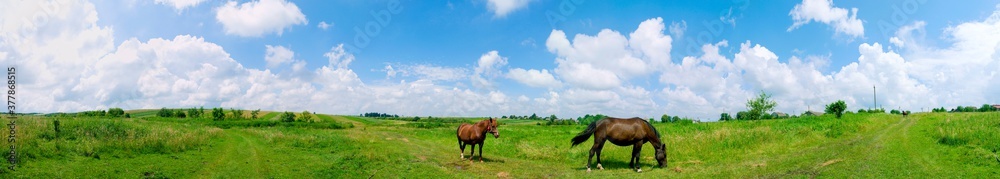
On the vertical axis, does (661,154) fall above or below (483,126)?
below

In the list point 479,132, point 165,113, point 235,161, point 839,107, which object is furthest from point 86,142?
point 165,113

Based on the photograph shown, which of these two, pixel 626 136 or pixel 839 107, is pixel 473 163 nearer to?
pixel 626 136

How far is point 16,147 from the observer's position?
43.9 ft

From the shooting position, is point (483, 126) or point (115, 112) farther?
point (115, 112)

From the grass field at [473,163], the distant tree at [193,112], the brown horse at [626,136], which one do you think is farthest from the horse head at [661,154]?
the distant tree at [193,112]

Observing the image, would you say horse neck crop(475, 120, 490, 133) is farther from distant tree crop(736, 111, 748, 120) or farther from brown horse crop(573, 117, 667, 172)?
distant tree crop(736, 111, 748, 120)

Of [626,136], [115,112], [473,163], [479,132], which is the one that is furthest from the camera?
[115,112]

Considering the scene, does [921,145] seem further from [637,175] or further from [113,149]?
[113,149]

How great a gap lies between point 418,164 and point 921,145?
20.0 metres

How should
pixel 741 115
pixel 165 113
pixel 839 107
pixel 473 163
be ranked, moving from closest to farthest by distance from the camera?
1. pixel 473 163
2. pixel 839 107
3. pixel 165 113
4. pixel 741 115

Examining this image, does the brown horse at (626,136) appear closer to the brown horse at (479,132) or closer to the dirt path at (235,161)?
the brown horse at (479,132)

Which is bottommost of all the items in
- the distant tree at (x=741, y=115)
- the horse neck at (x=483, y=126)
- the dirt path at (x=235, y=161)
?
the dirt path at (x=235, y=161)

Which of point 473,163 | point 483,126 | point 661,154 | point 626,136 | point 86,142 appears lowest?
point 473,163

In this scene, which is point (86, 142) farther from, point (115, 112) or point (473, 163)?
point (115, 112)
